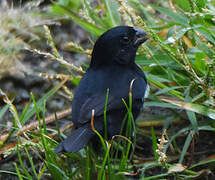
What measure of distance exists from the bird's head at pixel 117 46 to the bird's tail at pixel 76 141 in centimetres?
67

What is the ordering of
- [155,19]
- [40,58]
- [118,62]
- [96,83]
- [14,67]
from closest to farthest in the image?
[96,83] < [118,62] < [155,19] < [14,67] < [40,58]

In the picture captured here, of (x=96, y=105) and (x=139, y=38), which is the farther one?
(x=139, y=38)

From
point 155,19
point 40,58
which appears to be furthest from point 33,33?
point 155,19

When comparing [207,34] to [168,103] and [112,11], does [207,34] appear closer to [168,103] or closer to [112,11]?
[168,103]

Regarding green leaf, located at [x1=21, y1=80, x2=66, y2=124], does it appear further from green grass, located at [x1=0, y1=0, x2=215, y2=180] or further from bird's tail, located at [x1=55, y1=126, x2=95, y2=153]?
bird's tail, located at [x1=55, y1=126, x2=95, y2=153]

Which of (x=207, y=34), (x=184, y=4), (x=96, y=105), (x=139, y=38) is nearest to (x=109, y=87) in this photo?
(x=96, y=105)

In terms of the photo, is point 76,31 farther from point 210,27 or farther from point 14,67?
point 210,27

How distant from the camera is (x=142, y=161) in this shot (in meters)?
3.05

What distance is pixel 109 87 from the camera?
285 centimetres

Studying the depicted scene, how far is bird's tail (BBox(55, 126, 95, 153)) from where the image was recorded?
94.9 inches

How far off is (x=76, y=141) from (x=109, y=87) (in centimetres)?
48

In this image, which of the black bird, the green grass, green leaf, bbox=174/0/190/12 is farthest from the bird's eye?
green leaf, bbox=174/0/190/12

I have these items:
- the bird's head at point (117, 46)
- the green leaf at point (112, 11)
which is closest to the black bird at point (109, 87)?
the bird's head at point (117, 46)

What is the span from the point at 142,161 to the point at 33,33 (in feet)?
7.02
